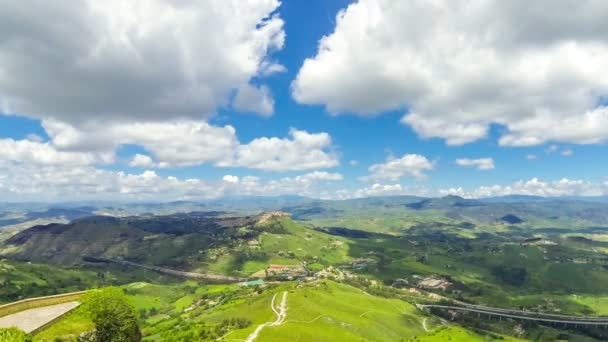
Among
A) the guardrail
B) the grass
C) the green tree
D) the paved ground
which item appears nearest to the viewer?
the green tree

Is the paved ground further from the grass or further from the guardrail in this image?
the grass

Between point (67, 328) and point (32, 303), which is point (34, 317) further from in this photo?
point (67, 328)

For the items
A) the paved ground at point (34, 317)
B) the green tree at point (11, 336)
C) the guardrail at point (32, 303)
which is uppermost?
the green tree at point (11, 336)

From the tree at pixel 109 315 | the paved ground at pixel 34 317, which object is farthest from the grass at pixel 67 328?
the tree at pixel 109 315

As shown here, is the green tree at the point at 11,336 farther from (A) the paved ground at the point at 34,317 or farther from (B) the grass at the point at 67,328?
(A) the paved ground at the point at 34,317

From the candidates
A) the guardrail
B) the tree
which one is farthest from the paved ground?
the tree

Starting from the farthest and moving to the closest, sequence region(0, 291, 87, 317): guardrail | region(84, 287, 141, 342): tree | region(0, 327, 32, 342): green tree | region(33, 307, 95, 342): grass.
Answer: region(0, 291, 87, 317): guardrail, region(84, 287, 141, 342): tree, region(33, 307, 95, 342): grass, region(0, 327, 32, 342): green tree
